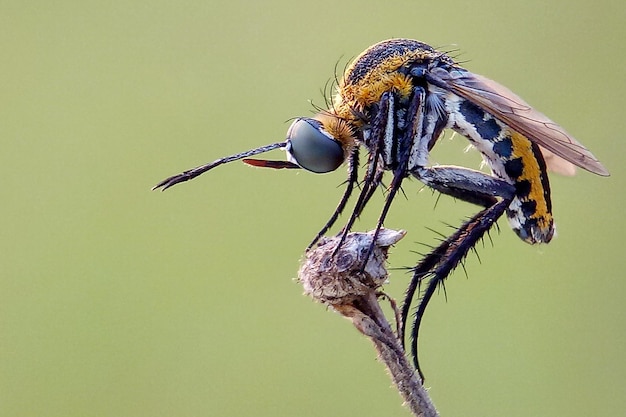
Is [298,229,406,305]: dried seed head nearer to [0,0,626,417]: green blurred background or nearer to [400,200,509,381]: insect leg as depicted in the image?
[400,200,509,381]: insect leg

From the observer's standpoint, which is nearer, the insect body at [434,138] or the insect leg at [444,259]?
the insect leg at [444,259]

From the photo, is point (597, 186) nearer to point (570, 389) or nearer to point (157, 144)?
point (570, 389)

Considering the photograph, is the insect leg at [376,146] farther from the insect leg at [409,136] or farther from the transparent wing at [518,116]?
the transparent wing at [518,116]

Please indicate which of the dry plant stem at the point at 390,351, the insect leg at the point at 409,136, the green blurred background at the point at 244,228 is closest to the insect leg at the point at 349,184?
the insect leg at the point at 409,136

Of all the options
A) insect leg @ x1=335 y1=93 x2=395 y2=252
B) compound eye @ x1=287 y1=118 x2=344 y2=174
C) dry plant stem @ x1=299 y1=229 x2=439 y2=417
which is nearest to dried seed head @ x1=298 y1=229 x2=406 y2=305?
dry plant stem @ x1=299 y1=229 x2=439 y2=417

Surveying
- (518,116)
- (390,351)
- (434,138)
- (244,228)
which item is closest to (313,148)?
(434,138)

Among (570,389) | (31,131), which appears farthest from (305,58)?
(570,389)
